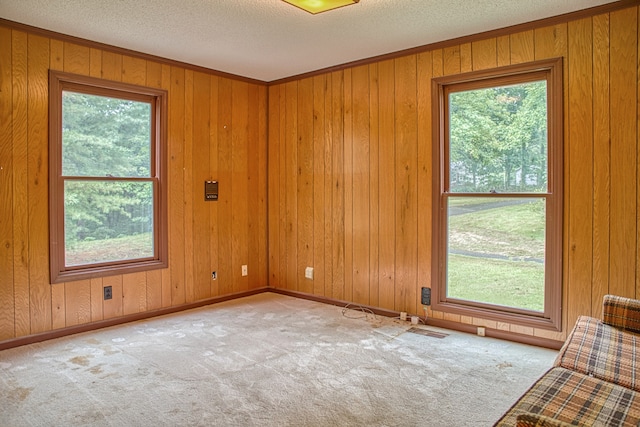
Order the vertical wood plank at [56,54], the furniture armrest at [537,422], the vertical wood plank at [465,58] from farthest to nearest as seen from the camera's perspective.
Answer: the vertical wood plank at [465,58] → the vertical wood plank at [56,54] → the furniture armrest at [537,422]

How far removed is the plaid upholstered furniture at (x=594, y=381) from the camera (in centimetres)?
162

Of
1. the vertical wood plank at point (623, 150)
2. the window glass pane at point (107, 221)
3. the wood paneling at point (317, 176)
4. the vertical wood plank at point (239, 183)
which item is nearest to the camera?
the vertical wood plank at point (623, 150)

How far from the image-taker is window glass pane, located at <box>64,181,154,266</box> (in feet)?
12.8

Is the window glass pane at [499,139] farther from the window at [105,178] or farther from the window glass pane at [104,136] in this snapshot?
the window glass pane at [104,136]

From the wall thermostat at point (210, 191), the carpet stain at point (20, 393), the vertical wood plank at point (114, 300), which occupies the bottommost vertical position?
the carpet stain at point (20, 393)

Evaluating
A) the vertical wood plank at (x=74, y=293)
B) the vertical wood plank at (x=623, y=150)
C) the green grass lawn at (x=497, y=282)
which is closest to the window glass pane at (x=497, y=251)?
the green grass lawn at (x=497, y=282)

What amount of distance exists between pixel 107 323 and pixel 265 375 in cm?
185

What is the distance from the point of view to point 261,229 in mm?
5426

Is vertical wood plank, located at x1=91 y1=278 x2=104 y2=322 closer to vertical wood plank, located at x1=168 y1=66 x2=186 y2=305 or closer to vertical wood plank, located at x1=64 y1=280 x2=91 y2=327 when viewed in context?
vertical wood plank, located at x1=64 y1=280 x2=91 y2=327

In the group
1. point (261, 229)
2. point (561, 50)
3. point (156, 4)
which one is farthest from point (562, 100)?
point (261, 229)

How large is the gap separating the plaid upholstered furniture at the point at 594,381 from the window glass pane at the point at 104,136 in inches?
148

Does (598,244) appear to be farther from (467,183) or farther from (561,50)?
(561,50)

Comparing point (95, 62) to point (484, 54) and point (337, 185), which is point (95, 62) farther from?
point (484, 54)

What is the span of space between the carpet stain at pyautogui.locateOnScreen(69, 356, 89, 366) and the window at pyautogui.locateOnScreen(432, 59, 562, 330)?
2798mm
